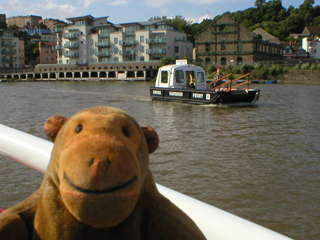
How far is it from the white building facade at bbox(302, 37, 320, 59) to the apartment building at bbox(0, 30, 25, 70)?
7927 cm

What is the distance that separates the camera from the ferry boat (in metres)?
18.2

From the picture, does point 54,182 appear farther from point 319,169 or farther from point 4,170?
point 319,169

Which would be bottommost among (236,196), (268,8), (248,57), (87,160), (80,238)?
(236,196)

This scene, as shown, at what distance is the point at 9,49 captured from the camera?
344 feet

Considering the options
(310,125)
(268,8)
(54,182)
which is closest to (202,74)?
(310,125)

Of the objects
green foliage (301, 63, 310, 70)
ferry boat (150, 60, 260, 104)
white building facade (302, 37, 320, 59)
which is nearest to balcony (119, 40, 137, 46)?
green foliage (301, 63, 310, 70)

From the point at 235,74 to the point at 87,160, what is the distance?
184 feet

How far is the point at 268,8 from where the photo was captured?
120250 millimetres

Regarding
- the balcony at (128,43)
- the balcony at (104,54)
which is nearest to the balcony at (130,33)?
the balcony at (128,43)

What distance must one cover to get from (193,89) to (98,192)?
1821 cm

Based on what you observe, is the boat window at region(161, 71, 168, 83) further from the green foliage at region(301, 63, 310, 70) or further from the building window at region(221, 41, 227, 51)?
the building window at region(221, 41, 227, 51)

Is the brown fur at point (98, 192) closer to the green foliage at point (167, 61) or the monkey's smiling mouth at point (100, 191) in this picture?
the monkey's smiling mouth at point (100, 191)

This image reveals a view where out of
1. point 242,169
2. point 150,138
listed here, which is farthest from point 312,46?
point 150,138

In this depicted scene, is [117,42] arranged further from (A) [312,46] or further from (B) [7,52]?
(A) [312,46]
